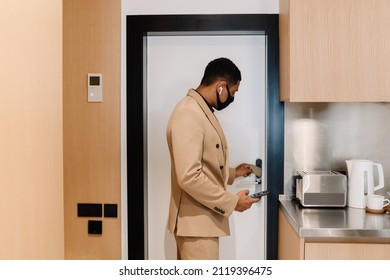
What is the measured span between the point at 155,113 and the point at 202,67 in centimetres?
36

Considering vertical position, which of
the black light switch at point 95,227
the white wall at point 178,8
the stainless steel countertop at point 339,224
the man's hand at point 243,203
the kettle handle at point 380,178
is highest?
the white wall at point 178,8

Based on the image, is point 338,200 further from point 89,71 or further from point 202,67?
point 89,71

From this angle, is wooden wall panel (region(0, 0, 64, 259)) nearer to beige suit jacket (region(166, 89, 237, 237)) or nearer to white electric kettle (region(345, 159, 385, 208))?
beige suit jacket (region(166, 89, 237, 237))

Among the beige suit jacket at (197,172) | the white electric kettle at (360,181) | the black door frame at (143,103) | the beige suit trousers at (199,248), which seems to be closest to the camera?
the beige suit jacket at (197,172)

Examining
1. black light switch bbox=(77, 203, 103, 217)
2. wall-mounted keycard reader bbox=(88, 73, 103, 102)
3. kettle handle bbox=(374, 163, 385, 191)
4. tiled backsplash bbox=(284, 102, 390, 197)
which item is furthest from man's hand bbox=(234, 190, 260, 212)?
wall-mounted keycard reader bbox=(88, 73, 103, 102)

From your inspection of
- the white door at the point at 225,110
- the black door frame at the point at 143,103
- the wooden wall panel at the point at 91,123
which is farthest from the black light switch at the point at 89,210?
the white door at the point at 225,110

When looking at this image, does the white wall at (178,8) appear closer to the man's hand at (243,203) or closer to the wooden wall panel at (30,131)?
the man's hand at (243,203)

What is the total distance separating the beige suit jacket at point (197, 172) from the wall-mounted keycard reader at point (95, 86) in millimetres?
589

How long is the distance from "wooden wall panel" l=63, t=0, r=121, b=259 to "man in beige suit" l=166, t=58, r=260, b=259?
20.5 inches

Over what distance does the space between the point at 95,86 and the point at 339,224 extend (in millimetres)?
1356

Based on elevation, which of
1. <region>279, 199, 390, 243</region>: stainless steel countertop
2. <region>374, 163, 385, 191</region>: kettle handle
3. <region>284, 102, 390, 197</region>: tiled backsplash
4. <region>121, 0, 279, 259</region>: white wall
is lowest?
<region>279, 199, 390, 243</region>: stainless steel countertop

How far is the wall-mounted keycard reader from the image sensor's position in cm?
189

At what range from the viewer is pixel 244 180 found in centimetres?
200

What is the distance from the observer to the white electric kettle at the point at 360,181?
1705 mm
